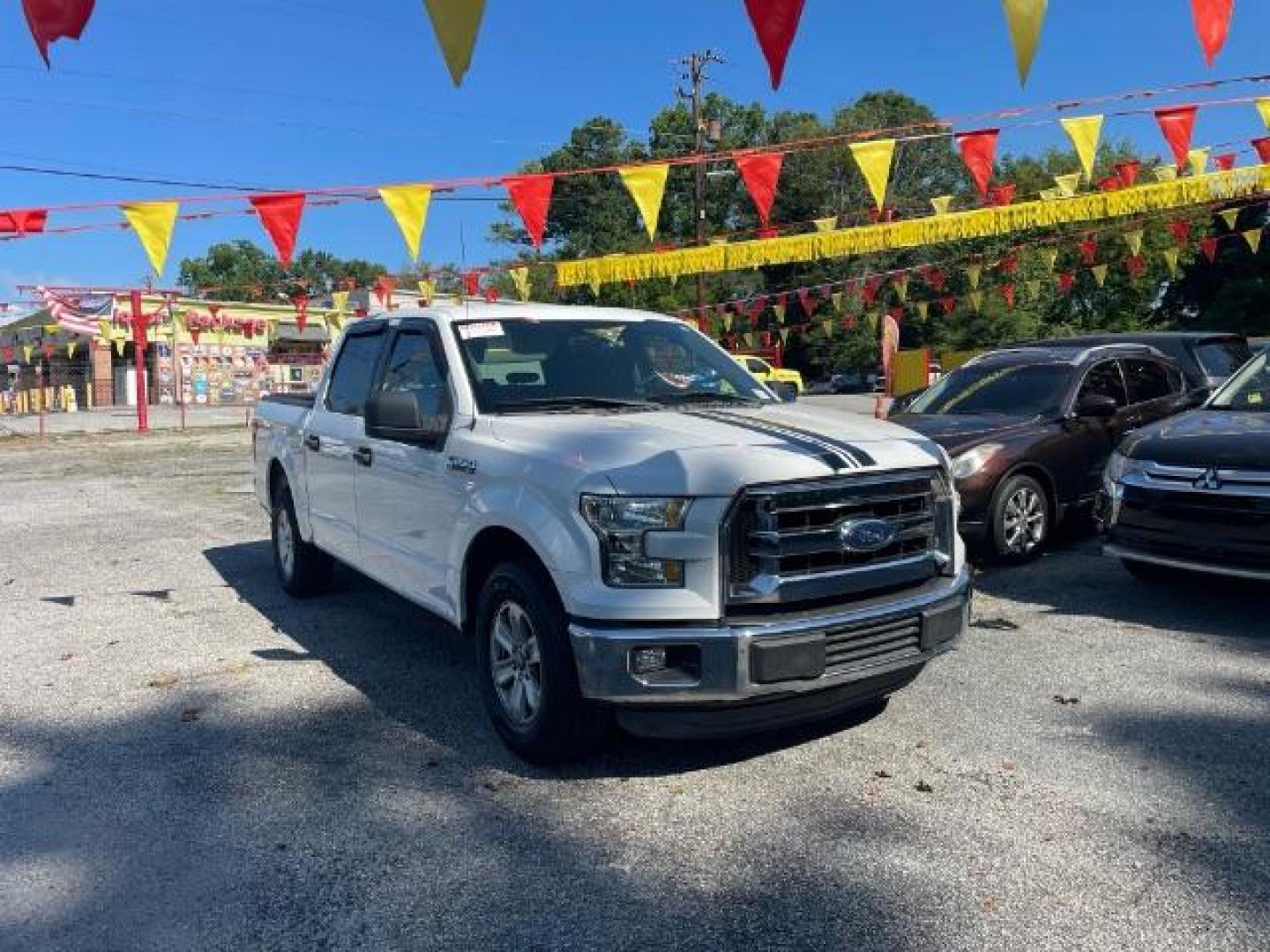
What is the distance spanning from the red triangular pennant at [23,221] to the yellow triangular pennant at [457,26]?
25.8 ft

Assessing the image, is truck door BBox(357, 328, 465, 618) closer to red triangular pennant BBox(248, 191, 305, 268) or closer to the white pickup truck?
the white pickup truck

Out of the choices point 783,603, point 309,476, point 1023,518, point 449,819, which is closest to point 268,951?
point 449,819

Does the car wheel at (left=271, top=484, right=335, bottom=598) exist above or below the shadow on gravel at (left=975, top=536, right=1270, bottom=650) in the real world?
above

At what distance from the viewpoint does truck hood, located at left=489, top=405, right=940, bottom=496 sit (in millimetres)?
3578

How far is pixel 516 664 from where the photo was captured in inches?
161

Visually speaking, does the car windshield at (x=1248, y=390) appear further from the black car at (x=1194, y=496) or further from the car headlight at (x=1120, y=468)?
the car headlight at (x=1120, y=468)

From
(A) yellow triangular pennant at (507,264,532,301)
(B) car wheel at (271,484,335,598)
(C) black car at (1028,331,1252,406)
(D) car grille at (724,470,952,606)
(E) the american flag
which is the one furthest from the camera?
(E) the american flag

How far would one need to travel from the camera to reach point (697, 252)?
66.4ft

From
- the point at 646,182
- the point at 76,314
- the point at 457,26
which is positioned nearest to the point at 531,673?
the point at 457,26

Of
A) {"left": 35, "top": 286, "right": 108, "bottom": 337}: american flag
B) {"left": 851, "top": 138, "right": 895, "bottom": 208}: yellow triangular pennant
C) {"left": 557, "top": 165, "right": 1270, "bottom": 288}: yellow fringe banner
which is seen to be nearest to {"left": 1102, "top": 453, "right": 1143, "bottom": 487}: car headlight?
{"left": 851, "top": 138, "right": 895, "bottom": 208}: yellow triangular pennant

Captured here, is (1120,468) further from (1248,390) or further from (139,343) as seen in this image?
(139,343)

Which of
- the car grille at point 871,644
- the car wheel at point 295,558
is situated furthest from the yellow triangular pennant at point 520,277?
the car grille at point 871,644

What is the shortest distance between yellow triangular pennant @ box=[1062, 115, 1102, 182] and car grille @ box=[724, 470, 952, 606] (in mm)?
8813

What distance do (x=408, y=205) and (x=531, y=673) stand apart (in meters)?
8.47
